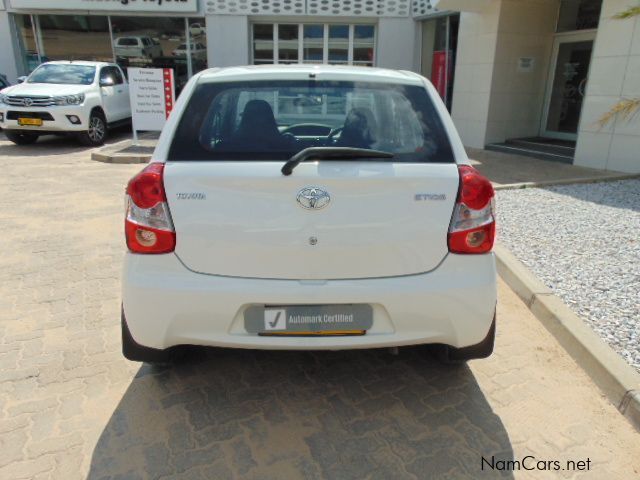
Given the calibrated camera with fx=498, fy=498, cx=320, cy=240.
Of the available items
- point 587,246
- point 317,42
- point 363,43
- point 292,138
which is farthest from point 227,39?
point 292,138

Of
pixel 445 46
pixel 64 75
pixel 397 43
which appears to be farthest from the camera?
pixel 397 43

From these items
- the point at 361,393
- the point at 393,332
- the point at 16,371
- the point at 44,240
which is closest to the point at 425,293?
the point at 393,332

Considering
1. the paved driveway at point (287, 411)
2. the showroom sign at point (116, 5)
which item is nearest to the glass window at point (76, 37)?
the showroom sign at point (116, 5)

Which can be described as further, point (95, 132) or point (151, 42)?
point (151, 42)

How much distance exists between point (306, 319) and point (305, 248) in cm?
33

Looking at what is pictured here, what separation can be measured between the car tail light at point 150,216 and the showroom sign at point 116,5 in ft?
50.8

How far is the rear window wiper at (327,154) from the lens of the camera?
225cm

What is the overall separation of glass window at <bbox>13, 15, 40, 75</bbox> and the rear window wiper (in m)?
18.4

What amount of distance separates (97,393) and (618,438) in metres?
2.70

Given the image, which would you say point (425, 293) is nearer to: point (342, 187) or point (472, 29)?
point (342, 187)

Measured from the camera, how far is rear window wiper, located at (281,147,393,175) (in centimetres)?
225

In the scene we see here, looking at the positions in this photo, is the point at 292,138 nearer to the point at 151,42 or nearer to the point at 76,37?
the point at 151,42

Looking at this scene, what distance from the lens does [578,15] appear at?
10.9 meters

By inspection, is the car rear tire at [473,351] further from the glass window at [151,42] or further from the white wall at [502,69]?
the glass window at [151,42]
